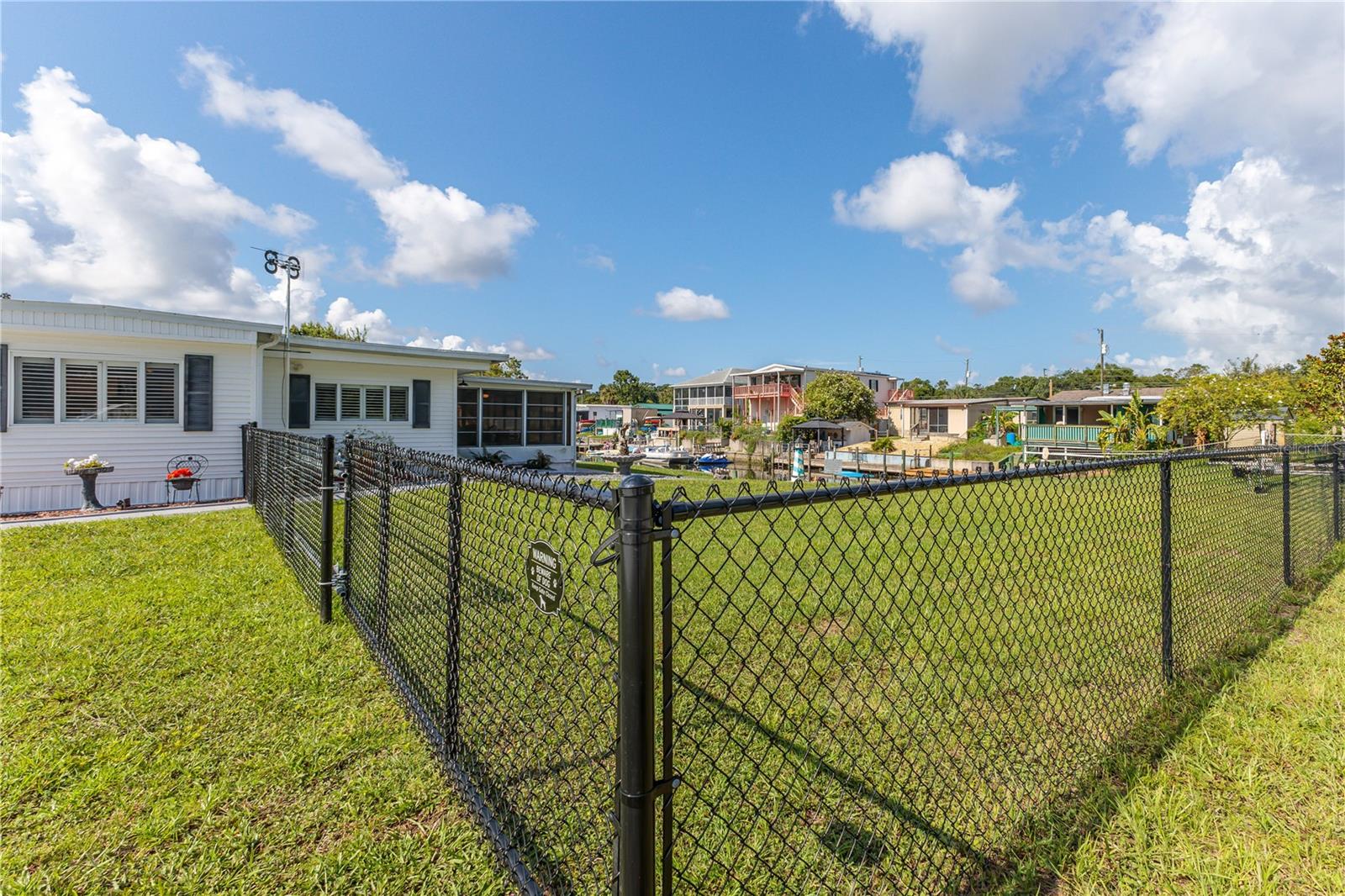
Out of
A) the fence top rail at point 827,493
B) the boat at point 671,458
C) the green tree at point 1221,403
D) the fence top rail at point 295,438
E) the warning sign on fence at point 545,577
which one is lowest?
the boat at point 671,458

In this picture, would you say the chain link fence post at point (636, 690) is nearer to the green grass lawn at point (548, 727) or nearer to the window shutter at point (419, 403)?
the green grass lawn at point (548, 727)

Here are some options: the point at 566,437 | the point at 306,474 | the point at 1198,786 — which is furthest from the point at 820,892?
the point at 566,437

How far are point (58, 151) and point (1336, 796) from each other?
1511cm

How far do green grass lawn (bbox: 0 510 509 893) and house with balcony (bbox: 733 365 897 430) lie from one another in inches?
1467

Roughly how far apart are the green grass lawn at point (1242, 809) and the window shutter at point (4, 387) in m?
12.2

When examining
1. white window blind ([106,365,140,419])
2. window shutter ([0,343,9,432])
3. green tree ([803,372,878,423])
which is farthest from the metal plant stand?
green tree ([803,372,878,423])

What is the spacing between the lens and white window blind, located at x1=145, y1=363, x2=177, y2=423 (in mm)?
8625

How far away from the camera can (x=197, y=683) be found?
2783 millimetres

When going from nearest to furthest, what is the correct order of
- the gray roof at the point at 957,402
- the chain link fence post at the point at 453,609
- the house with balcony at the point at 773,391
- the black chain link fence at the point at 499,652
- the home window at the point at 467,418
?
the black chain link fence at the point at 499,652 < the chain link fence post at the point at 453,609 < the home window at the point at 467,418 < the gray roof at the point at 957,402 < the house with balcony at the point at 773,391

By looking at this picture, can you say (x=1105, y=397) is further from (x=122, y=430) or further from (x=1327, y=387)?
(x=122, y=430)

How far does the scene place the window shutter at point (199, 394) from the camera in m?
8.80

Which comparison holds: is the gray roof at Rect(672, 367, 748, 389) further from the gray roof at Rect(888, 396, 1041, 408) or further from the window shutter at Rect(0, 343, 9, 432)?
the window shutter at Rect(0, 343, 9, 432)

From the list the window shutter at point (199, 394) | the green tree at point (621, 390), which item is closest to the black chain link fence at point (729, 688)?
the window shutter at point (199, 394)

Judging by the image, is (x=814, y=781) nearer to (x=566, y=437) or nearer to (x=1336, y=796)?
(x=1336, y=796)
